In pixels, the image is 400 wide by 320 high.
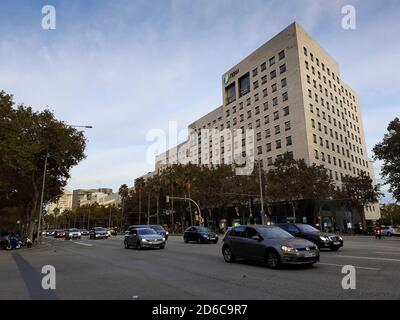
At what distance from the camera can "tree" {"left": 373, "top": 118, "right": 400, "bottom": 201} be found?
40.0 m

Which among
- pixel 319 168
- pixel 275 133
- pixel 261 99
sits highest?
pixel 261 99

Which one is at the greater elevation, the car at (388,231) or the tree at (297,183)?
the tree at (297,183)

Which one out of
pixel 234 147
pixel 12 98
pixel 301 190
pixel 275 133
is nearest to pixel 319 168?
pixel 301 190

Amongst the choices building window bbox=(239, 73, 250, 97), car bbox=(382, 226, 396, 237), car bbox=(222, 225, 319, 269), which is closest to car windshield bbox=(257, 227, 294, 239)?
car bbox=(222, 225, 319, 269)

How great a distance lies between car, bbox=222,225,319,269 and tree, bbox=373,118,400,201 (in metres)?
33.2

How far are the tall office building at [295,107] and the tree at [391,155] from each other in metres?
15.6

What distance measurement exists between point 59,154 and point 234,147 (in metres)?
47.0

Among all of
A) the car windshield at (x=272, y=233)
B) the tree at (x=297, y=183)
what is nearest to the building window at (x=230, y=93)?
the tree at (x=297, y=183)

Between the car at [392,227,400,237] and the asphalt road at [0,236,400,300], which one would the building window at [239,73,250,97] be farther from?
the asphalt road at [0,236,400,300]

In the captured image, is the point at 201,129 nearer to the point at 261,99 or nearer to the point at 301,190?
the point at 261,99

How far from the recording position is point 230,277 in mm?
10016

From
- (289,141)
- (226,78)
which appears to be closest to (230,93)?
(226,78)

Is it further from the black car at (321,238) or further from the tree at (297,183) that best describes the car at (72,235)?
the black car at (321,238)

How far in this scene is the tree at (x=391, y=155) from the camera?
131ft
